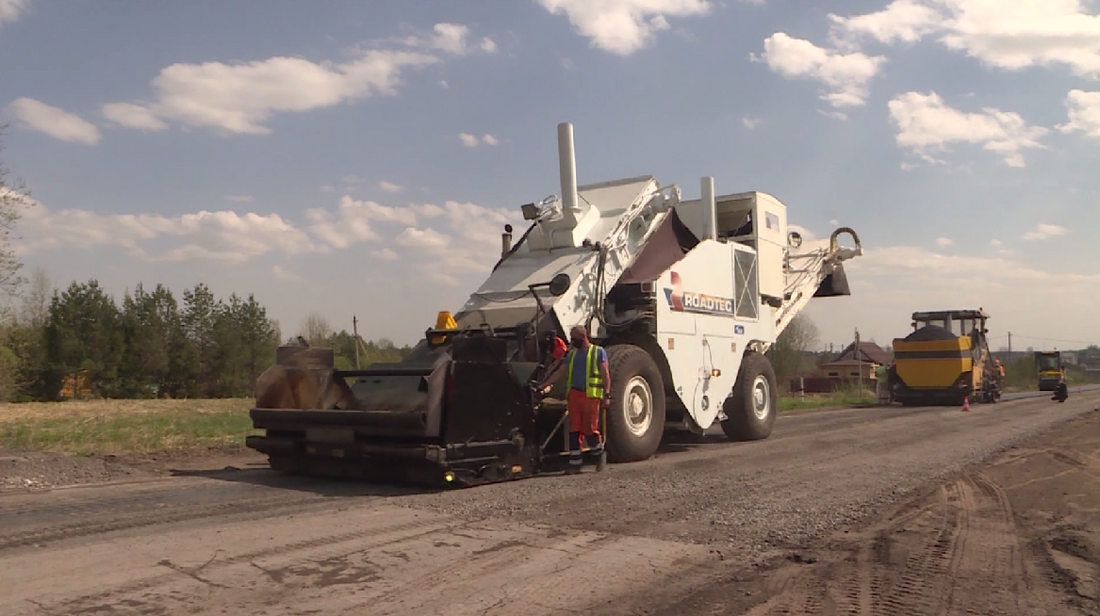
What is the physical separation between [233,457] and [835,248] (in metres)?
10.3

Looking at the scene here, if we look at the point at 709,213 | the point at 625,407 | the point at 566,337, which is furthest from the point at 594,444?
the point at 709,213

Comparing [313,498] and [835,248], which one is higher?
[835,248]

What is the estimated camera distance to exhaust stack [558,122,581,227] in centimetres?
995

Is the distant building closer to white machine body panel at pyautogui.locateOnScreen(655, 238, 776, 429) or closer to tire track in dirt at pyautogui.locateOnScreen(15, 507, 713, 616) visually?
white machine body panel at pyautogui.locateOnScreen(655, 238, 776, 429)

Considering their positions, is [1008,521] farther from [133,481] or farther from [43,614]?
[133,481]

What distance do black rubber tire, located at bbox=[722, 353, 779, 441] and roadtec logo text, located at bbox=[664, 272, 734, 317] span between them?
947mm

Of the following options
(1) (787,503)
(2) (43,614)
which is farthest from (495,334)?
(2) (43,614)

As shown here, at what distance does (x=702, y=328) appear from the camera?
10.3 m

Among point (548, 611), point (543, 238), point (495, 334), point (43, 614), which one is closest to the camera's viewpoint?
point (43, 614)

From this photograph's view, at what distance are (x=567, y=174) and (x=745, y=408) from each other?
4.04 m

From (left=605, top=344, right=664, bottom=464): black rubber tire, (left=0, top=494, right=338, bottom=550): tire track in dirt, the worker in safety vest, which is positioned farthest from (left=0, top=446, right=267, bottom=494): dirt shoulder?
(left=605, top=344, right=664, bottom=464): black rubber tire

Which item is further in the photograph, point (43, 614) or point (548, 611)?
point (548, 611)

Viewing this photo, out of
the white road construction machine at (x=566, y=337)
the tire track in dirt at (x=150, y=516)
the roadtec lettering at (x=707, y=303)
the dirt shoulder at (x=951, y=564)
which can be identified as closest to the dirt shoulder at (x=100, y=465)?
the white road construction machine at (x=566, y=337)

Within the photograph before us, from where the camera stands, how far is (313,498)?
21.0 ft
